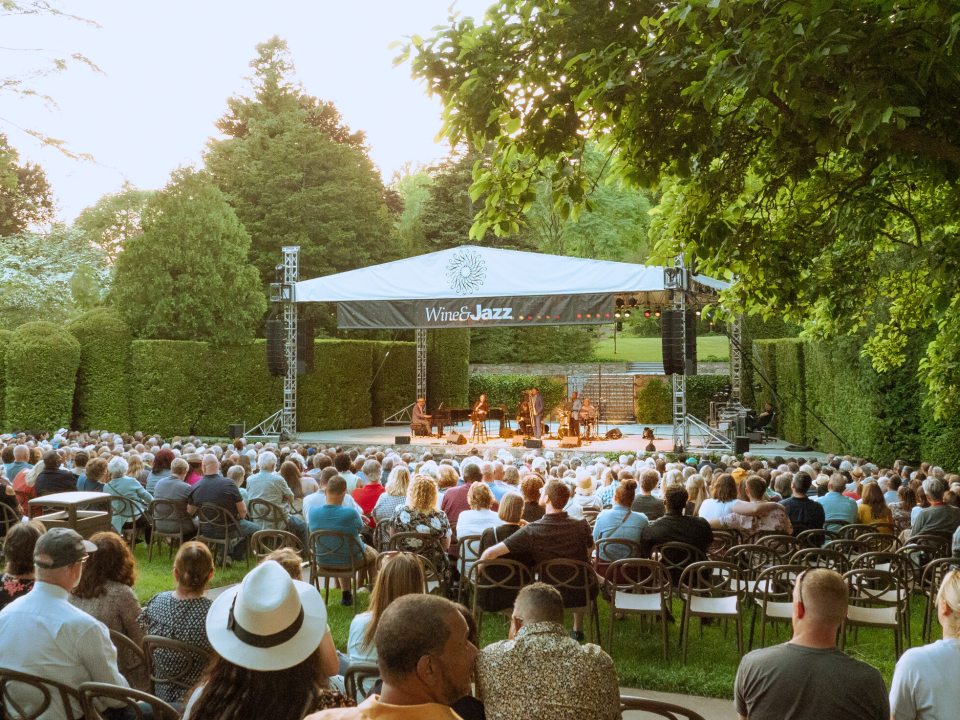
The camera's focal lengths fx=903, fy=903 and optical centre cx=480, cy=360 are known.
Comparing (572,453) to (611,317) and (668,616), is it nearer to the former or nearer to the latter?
(611,317)

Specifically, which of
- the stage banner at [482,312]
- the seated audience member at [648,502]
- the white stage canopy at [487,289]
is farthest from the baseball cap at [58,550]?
the stage banner at [482,312]

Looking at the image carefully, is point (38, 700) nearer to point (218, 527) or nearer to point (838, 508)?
point (218, 527)

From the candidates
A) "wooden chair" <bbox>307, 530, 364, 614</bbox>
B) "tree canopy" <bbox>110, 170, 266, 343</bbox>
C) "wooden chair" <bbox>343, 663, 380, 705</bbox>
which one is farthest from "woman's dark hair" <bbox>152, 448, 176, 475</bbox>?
"tree canopy" <bbox>110, 170, 266, 343</bbox>

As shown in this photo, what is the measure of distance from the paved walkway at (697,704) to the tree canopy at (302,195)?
29364 mm

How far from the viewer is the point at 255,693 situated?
98.0 inches

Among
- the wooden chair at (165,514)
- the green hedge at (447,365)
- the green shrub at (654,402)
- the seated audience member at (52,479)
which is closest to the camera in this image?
the wooden chair at (165,514)

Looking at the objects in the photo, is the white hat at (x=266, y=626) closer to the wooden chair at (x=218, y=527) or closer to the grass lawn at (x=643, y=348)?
the wooden chair at (x=218, y=527)

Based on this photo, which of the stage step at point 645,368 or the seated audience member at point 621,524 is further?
the stage step at point 645,368

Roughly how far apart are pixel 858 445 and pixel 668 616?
10445mm

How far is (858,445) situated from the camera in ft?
51.4

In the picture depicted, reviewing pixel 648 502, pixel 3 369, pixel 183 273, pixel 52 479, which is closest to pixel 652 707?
pixel 648 502

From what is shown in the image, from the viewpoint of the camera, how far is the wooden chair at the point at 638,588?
5.68 m

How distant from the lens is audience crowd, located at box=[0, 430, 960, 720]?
2.50 metres

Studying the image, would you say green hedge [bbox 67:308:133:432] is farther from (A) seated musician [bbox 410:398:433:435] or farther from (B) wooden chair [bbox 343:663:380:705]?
(B) wooden chair [bbox 343:663:380:705]
